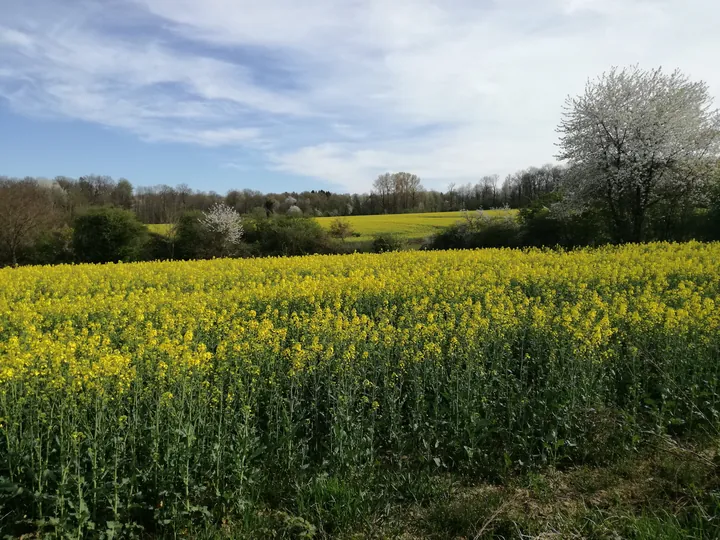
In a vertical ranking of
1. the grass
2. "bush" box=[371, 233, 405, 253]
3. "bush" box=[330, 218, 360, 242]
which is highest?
"bush" box=[330, 218, 360, 242]

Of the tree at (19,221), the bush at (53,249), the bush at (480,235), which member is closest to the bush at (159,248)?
the bush at (53,249)

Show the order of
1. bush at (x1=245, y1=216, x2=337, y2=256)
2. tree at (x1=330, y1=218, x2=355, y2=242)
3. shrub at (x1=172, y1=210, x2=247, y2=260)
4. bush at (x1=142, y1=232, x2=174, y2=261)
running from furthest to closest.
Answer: tree at (x1=330, y1=218, x2=355, y2=242), bush at (x1=142, y1=232, x2=174, y2=261), shrub at (x1=172, y1=210, x2=247, y2=260), bush at (x1=245, y1=216, x2=337, y2=256)

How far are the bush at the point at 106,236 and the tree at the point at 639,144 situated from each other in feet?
94.8

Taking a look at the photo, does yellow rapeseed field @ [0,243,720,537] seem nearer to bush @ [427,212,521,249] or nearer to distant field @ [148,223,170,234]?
bush @ [427,212,521,249]

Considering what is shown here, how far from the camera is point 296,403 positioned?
4.93 metres

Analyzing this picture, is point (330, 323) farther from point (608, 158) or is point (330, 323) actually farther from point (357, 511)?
point (608, 158)

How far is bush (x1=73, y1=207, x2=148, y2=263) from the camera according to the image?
108 ft

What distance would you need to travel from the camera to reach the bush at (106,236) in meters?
33.0

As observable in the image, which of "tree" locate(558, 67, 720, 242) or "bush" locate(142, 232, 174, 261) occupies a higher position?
"tree" locate(558, 67, 720, 242)

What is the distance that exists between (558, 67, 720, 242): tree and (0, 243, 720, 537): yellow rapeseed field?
20305 millimetres

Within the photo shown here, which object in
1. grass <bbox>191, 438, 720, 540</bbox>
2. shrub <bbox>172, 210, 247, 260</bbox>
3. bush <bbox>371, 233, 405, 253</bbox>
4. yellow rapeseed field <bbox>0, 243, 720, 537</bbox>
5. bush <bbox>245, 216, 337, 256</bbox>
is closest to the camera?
grass <bbox>191, 438, 720, 540</bbox>

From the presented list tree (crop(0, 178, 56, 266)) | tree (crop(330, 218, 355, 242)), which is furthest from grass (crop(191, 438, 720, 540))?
tree (crop(0, 178, 56, 266))

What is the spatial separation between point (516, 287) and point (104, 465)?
28.3 feet

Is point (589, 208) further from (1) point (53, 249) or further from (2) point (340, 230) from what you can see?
(1) point (53, 249)
